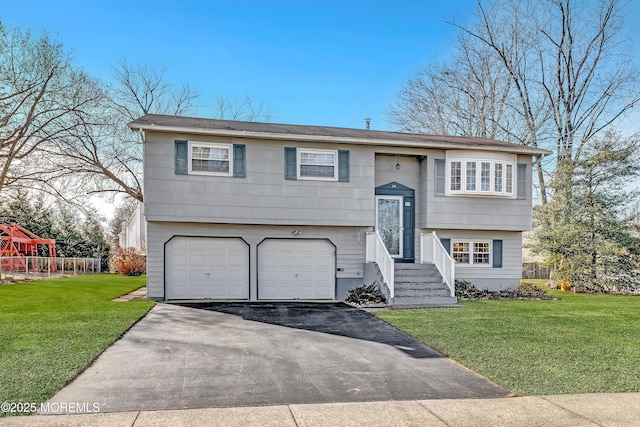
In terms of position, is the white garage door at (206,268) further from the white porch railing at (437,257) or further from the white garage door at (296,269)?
the white porch railing at (437,257)

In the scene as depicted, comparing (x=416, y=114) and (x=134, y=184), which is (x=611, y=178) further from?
(x=134, y=184)

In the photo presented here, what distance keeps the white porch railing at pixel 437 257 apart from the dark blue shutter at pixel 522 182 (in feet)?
11.9

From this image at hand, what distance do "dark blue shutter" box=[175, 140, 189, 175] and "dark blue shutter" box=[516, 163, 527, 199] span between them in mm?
11109

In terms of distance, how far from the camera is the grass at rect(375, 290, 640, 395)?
5.35m

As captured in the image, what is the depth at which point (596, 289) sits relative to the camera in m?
16.7

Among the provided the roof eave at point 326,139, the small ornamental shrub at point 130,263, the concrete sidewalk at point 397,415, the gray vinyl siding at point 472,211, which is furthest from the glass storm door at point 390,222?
the small ornamental shrub at point 130,263

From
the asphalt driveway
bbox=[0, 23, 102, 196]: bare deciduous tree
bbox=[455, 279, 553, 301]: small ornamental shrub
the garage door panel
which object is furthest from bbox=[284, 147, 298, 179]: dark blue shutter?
bbox=[0, 23, 102, 196]: bare deciduous tree

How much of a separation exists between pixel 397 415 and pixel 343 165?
935cm

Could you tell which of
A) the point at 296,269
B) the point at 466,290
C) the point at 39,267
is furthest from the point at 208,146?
the point at 39,267

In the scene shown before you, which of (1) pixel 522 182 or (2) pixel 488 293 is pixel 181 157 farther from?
(1) pixel 522 182

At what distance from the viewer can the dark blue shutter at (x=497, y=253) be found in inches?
563

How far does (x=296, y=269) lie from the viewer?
1304 centimetres

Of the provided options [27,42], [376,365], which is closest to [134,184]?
[27,42]

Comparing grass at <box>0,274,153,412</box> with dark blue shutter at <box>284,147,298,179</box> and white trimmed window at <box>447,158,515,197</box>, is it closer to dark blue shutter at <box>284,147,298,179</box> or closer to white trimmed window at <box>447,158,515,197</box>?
dark blue shutter at <box>284,147,298,179</box>
